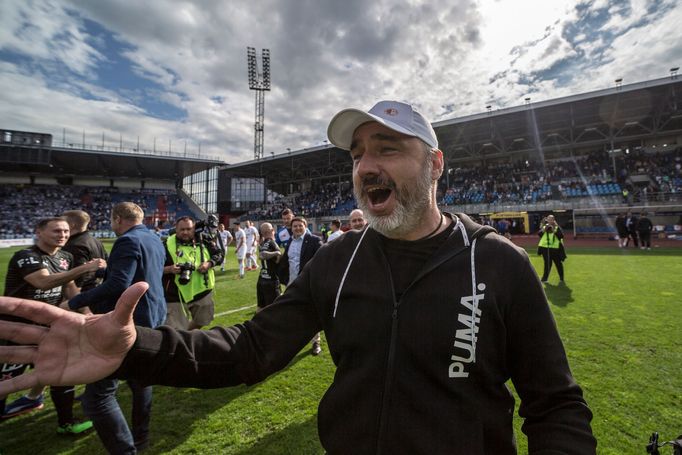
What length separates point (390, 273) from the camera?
144cm

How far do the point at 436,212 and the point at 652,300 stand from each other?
30.2 ft

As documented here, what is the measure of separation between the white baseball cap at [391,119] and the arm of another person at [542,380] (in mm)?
784

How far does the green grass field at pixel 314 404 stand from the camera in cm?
310

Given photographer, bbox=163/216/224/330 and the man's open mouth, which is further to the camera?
photographer, bbox=163/216/224/330

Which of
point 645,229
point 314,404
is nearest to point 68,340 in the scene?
point 314,404

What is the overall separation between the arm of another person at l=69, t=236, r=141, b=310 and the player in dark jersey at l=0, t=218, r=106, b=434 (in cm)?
83

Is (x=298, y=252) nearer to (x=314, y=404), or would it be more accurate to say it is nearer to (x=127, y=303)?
(x=314, y=404)

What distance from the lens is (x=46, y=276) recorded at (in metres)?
3.23

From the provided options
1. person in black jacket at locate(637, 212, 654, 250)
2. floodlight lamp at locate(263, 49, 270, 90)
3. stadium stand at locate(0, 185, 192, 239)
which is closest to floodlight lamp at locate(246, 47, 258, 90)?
floodlight lamp at locate(263, 49, 270, 90)

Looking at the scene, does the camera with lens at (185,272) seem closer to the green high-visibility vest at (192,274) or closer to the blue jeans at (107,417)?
the green high-visibility vest at (192,274)

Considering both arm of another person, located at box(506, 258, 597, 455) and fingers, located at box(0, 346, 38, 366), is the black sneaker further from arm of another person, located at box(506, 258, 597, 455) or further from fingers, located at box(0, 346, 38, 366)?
arm of another person, located at box(506, 258, 597, 455)

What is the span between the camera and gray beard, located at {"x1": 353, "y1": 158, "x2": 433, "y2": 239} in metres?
1.48

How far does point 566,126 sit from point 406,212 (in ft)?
114

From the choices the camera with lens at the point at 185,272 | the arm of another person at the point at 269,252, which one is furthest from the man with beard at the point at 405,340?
the arm of another person at the point at 269,252
